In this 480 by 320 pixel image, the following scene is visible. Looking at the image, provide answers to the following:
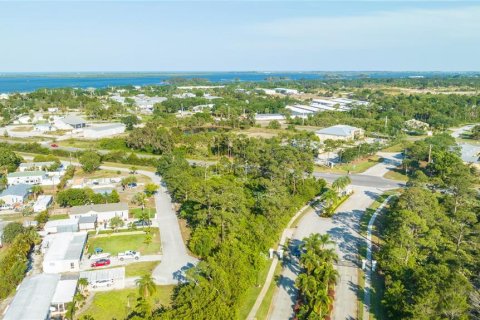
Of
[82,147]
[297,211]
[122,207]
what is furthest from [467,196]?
[82,147]

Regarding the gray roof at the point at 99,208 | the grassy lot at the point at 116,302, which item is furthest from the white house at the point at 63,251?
the gray roof at the point at 99,208

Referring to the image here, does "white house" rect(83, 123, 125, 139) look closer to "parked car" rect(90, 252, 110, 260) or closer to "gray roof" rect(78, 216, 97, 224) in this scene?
"gray roof" rect(78, 216, 97, 224)

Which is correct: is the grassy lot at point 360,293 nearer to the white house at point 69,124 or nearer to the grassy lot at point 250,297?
the grassy lot at point 250,297

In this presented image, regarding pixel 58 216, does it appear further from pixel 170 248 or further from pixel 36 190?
pixel 170 248

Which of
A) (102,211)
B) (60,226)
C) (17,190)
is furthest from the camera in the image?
(17,190)

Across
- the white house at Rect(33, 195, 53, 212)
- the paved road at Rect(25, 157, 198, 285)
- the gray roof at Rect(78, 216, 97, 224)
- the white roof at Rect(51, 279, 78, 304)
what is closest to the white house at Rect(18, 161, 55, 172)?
the white house at Rect(33, 195, 53, 212)

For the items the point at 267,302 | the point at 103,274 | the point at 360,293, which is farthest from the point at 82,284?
the point at 360,293
